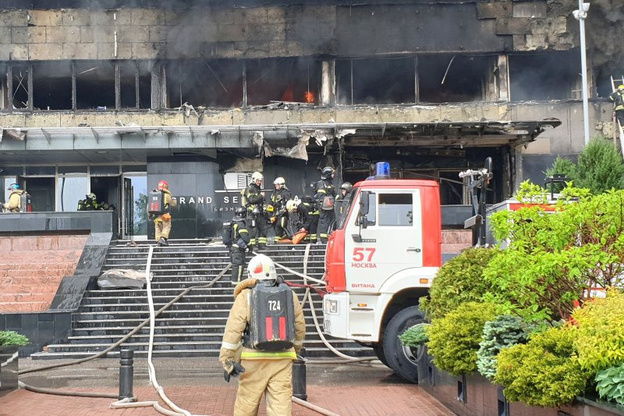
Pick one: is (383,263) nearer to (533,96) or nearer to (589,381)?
(589,381)

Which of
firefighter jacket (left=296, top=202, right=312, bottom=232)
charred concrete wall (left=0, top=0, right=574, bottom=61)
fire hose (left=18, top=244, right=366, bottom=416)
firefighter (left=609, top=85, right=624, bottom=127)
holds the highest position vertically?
charred concrete wall (left=0, top=0, right=574, bottom=61)

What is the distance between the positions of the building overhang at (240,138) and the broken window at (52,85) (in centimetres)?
329

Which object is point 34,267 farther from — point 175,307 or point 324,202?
point 324,202

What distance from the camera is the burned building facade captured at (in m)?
26.8

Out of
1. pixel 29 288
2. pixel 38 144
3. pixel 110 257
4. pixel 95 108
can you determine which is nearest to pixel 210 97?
pixel 95 108

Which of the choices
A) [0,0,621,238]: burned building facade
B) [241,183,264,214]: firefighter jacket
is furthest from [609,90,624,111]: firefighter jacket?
[241,183,264,214]: firefighter jacket

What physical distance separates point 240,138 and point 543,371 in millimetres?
19693

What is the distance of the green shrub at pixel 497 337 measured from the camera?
26.2 ft

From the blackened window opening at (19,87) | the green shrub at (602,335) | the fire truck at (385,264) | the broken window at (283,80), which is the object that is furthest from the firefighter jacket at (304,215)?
the green shrub at (602,335)

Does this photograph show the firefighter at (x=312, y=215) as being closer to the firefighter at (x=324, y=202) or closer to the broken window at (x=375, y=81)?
the firefighter at (x=324, y=202)

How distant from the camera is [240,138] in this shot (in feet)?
84.4

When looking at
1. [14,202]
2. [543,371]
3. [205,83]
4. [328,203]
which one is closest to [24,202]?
[14,202]

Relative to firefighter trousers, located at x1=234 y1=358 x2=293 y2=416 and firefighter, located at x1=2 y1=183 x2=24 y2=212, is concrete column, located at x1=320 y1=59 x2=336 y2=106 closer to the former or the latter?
firefighter, located at x1=2 y1=183 x2=24 y2=212

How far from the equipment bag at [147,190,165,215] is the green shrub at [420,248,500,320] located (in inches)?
491
